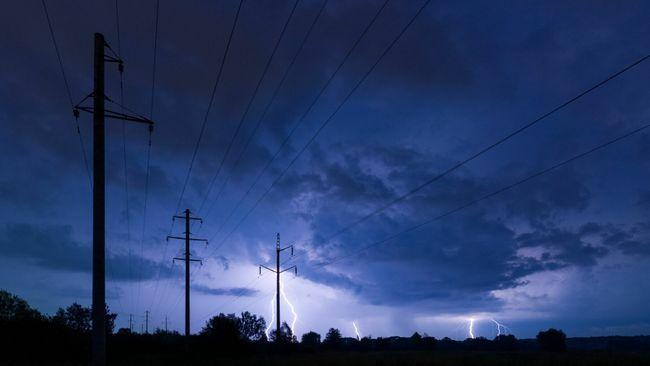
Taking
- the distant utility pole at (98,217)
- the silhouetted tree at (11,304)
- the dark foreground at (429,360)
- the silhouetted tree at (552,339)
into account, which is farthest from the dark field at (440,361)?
the silhouetted tree at (11,304)

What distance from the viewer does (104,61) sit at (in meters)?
15.1

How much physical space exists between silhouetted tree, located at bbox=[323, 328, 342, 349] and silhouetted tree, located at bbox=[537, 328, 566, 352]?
38.4 metres

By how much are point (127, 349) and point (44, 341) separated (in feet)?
48.5

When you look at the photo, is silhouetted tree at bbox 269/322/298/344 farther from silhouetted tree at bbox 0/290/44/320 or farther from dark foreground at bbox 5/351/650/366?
silhouetted tree at bbox 0/290/44/320

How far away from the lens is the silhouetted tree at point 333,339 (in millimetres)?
101300

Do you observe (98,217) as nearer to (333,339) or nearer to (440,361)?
(440,361)

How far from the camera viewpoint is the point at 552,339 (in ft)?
285

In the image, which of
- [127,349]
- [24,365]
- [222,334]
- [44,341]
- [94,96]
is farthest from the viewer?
[127,349]

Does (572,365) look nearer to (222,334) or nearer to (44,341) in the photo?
(222,334)

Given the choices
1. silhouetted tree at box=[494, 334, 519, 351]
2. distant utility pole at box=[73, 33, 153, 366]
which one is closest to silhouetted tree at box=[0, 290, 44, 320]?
silhouetted tree at box=[494, 334, 519, 351]

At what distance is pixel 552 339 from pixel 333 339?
45.8m

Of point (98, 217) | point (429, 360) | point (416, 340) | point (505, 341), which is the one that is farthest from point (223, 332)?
point (505, 341)

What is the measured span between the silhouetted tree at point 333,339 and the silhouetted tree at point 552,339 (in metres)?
38.4

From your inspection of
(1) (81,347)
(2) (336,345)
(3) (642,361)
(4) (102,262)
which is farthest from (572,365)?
(2) (336,345)
